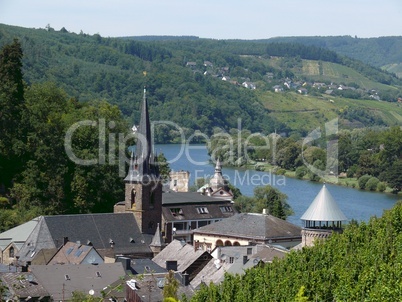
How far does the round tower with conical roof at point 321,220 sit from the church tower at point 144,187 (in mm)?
11058

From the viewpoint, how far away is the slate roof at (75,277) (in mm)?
48156

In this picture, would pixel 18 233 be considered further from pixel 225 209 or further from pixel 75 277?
pixel 225 209

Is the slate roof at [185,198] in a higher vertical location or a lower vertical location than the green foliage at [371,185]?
higher

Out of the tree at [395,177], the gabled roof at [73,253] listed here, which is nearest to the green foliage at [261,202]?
the gabled roof at [73,253]

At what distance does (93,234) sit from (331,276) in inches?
1027

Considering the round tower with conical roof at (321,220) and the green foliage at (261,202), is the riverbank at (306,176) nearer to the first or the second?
the green foliage at (261,202)

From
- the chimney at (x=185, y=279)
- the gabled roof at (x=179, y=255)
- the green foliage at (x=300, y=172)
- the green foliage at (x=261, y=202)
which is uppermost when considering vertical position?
the chimney at (x=185, y=279)

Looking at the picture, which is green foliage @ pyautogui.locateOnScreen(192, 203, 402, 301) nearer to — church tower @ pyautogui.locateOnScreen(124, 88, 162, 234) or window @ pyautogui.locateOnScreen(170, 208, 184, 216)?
church tower @ pyautogui.locateOnScreen(124, 88, 162, 234)

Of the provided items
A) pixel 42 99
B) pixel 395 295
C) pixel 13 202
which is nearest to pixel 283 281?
pixel 395 295

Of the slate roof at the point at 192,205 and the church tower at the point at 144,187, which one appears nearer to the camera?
the church tower at the point at 144,187

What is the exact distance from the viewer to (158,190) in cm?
6425

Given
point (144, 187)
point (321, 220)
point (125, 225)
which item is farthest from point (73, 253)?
point (321, 220)

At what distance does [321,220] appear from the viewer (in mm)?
54375

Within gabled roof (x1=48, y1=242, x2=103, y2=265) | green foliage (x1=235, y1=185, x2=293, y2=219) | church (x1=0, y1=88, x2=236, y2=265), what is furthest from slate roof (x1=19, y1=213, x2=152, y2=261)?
green foliage (x1=235, y1=185, x2=293, y2=219)
